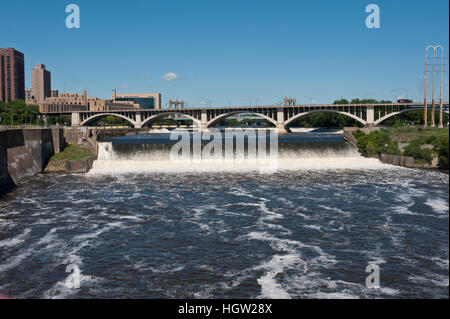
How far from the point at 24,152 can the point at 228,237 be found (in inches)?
A: 1010

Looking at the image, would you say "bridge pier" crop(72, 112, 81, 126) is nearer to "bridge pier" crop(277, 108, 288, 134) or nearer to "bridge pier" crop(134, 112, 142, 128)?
"bridge pier" crop(134, 112, 142, 128)

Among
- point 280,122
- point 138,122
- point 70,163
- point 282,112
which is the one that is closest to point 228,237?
point 70,163

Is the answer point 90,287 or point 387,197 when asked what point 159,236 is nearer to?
point 90,287

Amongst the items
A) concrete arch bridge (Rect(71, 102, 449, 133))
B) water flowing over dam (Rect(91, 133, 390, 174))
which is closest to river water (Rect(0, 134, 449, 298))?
water flowing over dam (Rect(91, 133, 390, 174))

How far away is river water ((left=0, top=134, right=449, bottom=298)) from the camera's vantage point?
14055 millimetres

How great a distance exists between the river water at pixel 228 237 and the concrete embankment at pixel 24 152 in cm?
149

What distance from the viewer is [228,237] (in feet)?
65.5

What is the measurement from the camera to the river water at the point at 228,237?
14.1 meters

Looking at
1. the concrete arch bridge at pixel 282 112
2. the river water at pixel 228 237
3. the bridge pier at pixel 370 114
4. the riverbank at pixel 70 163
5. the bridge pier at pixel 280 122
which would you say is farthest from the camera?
the bridge pier at pixel 280 122

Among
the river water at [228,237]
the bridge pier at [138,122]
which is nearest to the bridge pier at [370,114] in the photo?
the bridge pier at [138,122]

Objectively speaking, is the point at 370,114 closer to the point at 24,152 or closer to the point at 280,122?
the point at 280,122

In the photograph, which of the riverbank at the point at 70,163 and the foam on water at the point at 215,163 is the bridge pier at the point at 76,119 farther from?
the riverbank at the point at 70,163

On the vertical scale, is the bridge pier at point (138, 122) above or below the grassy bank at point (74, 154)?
above

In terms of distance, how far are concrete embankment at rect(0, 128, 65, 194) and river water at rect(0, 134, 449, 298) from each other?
4.90 ft
